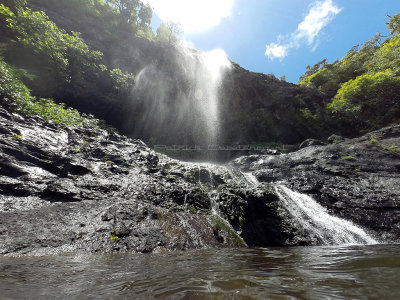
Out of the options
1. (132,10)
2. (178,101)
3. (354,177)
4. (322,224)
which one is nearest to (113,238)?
(322,224)

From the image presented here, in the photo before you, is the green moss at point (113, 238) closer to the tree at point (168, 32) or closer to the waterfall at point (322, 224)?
the waterfall at point (322, 224)

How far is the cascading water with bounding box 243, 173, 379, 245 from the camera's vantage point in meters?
6.35

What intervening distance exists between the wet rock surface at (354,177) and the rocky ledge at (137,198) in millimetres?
52

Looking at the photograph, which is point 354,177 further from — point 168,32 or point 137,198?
point 168,32

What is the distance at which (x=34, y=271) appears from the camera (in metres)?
2.65

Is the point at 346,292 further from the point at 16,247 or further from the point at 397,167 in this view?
the point at 397,167

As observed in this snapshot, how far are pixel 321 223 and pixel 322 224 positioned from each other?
0.22 ft

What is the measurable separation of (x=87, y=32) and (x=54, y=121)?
20.8m

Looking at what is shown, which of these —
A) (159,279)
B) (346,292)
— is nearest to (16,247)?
(159,279)

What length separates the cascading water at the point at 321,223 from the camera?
20.8 ft

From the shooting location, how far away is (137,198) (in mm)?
7020

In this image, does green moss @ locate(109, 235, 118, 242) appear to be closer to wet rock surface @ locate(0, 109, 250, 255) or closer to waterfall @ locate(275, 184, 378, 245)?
wet rock surface @ locate(0, 109, 250, 255)

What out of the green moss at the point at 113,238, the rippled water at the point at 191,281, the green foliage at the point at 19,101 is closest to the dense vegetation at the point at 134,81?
the green foliage at the point at 19,101

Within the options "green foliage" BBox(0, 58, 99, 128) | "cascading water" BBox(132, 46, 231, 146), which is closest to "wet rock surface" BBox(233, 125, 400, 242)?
"cascading water" BBox(132, 46, 231, 146)
